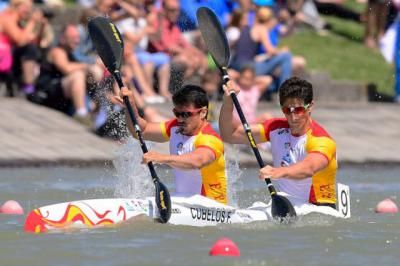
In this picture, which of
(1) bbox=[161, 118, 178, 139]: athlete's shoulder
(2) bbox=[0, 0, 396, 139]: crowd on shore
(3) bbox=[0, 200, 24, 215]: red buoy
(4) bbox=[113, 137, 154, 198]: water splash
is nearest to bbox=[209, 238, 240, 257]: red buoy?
(1) bbox=[161, 118, 178, 139]: athlete's shoulder

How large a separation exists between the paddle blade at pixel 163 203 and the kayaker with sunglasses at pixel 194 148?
0.26 metres

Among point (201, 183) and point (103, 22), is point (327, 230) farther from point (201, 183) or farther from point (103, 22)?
point (103, 22)

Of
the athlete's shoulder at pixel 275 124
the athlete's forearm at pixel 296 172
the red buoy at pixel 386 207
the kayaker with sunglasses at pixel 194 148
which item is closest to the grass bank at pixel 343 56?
the red buoy at pixel 386 207

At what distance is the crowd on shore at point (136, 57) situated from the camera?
60.8ft

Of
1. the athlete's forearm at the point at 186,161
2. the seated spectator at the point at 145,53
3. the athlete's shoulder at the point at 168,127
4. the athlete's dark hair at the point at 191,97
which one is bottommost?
the athlete's forearm at the point at 186,161

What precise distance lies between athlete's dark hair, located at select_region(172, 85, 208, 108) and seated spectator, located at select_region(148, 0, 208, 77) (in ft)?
24.7

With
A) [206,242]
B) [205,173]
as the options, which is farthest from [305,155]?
[206,242]

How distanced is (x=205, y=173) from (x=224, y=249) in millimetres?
1933

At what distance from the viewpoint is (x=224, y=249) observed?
33.8 feet

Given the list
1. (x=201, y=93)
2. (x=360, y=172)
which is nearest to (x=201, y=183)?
(x=201, y=93)

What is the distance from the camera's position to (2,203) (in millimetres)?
13852

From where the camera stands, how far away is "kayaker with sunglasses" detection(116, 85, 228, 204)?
1188cm

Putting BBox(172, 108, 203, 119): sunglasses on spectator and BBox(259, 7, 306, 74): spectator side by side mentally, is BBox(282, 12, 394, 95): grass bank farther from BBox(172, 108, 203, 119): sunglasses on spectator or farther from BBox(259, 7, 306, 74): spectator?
BBox(172, 108, 203, 119): sunglasses on spectator

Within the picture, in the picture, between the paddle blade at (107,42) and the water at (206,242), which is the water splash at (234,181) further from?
the paddle blade at (107,42)
